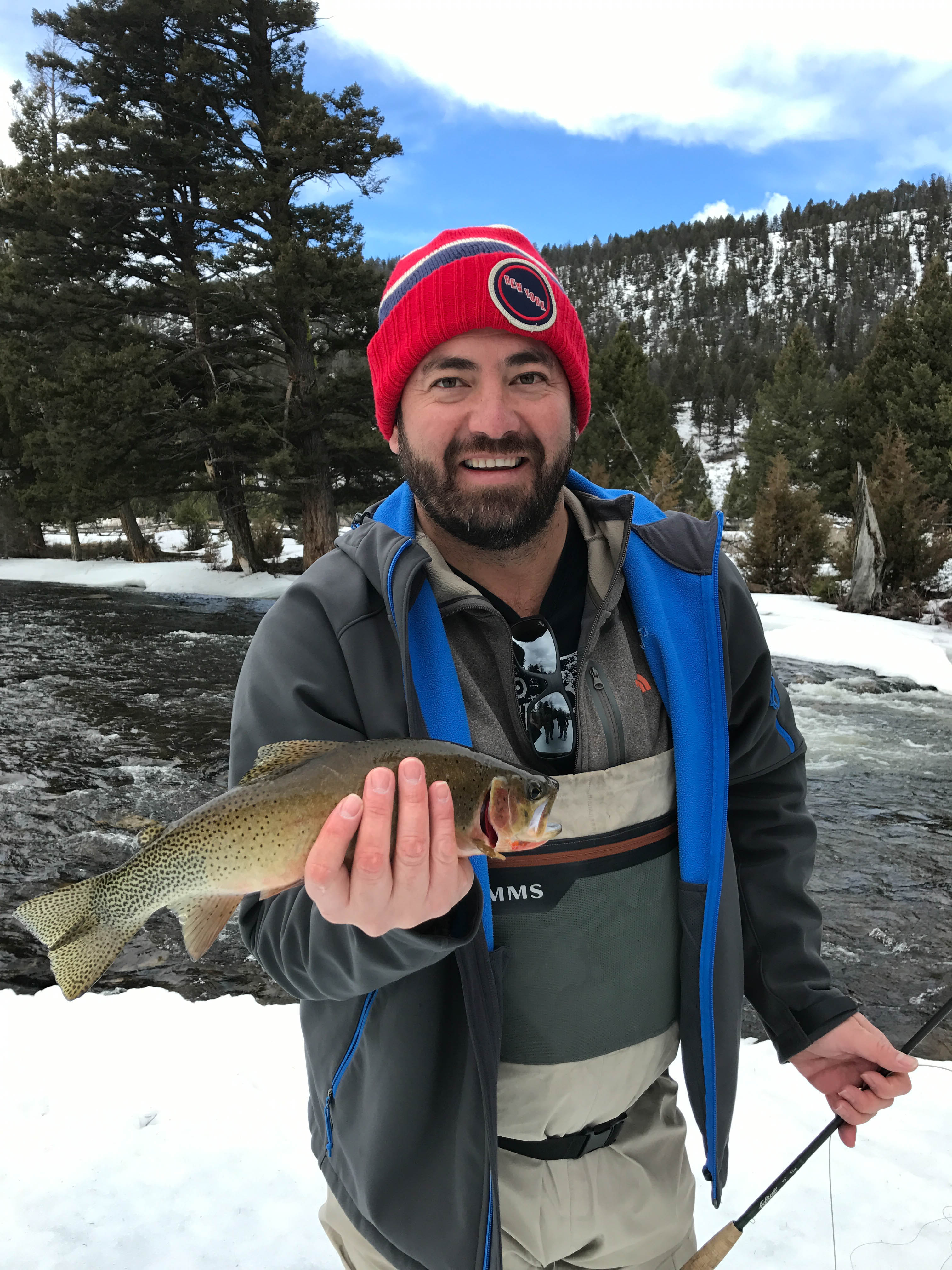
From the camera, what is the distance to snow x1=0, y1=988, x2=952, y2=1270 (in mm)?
2682

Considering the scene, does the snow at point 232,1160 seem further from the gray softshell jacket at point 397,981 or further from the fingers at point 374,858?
the fingers at point 374,858

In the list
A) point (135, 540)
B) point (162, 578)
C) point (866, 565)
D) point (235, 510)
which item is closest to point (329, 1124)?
point (866, 565)

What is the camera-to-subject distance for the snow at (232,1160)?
8.80 ft

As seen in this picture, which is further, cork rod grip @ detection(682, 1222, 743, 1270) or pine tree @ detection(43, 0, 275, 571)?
pine tree @ detection(43, 0, 275, 571)

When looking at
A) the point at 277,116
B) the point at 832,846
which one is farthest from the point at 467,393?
the point at 277,116

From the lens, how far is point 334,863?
128 centimetres

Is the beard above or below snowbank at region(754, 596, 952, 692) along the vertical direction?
above

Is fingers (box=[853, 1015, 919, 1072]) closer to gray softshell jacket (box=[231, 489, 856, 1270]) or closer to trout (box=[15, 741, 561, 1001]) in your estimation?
gray softshell jacket (box=[231, 489, 856, 1270])

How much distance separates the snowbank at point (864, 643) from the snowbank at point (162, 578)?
1404 centimetres

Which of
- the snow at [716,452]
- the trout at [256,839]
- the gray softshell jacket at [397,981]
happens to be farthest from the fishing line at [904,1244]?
the snow at [716,452]

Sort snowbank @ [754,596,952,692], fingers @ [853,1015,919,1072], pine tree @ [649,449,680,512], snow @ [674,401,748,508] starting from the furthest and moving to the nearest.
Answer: snow @ [674,401,748,508]
pine tree @ [649,449,680,512]
snowbank @ [754,596,952,692]
fingers @ [853,1015,919,1072]

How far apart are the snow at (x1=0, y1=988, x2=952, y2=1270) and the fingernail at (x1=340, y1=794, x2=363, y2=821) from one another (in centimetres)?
232

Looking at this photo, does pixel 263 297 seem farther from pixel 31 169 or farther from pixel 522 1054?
pixel 522 1054

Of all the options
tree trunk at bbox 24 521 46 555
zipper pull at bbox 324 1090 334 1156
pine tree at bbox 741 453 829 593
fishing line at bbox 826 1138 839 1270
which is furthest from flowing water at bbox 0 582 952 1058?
tree trunk at bbox 24 521 46 555
